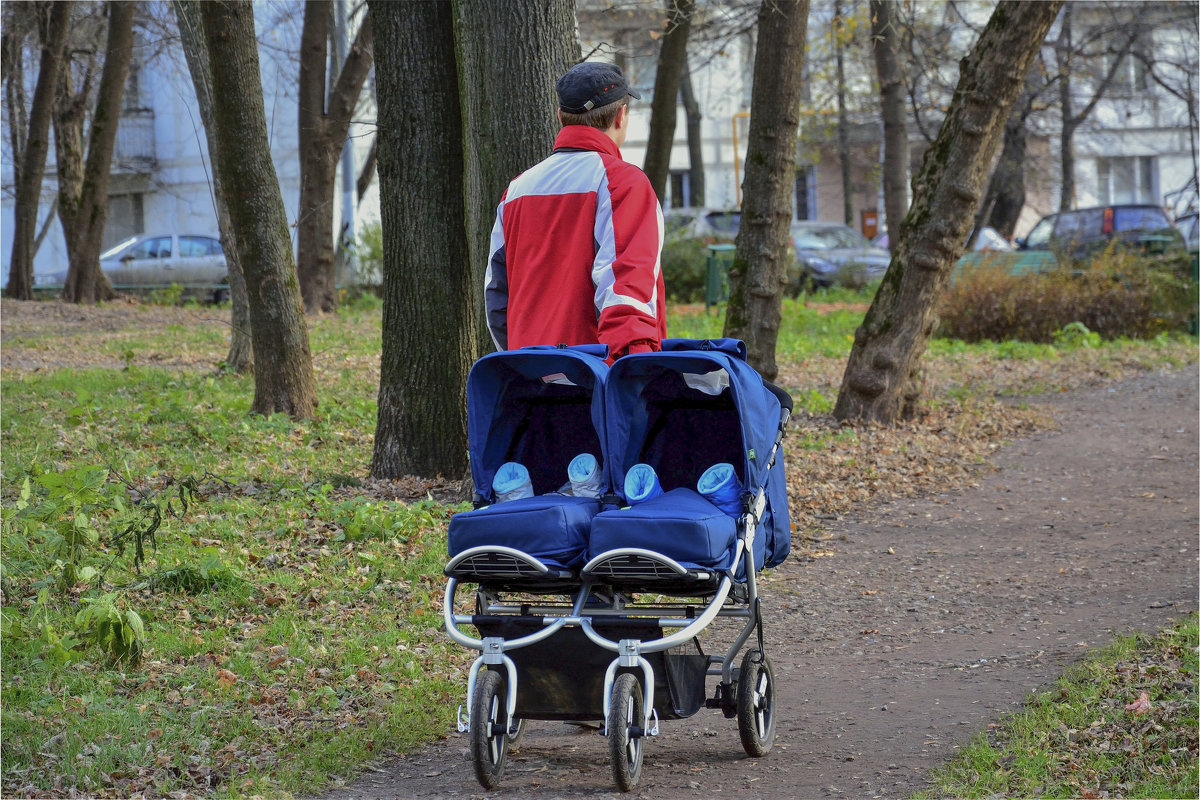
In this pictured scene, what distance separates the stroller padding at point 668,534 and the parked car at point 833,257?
22102mm

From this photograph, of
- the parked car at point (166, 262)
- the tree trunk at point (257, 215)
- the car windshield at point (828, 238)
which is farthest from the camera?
the parked car at point (166, 262)

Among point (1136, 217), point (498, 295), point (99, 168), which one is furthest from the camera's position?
point (1136, 217)

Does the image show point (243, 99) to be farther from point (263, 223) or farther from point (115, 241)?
point (115, 241)

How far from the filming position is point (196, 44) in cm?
1198

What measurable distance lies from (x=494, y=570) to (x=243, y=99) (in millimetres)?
6940

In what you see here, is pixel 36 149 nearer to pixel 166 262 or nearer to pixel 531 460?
pixel 166 262

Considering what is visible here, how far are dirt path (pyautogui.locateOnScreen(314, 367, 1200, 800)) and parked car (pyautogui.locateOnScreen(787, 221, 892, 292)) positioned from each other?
16.3m

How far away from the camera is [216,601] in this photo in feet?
19.0

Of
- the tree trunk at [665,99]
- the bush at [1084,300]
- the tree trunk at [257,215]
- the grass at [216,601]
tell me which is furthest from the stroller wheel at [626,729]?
the bush at [1084,300]

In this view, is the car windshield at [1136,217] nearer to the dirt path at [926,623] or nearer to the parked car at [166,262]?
the dirt path at [926,623]

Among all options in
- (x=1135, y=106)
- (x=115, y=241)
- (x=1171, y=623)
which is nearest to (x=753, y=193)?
(x=1171, y=623)

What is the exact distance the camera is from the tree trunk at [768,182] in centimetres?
1098

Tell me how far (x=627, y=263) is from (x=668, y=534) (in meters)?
1.05

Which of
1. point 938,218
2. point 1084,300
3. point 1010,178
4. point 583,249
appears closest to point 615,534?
point 583,249
